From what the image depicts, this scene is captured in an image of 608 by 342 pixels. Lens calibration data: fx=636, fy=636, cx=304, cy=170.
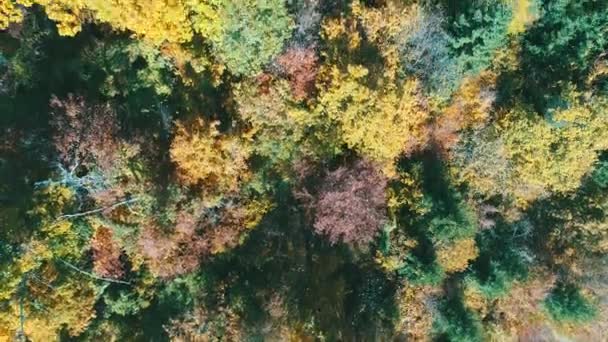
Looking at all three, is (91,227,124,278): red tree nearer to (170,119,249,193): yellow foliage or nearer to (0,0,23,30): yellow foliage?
(170,119,249,193): yellow foliage

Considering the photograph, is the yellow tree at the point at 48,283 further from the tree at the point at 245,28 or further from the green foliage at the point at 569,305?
the green foliage at the point at 569,305

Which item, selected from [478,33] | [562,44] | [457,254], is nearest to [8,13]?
[478,33]

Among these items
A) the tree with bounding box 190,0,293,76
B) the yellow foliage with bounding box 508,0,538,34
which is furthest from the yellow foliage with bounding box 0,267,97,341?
the yellow foliage with bounding box 508,0,538,34

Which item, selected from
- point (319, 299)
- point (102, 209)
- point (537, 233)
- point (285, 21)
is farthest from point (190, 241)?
point (537, 233)

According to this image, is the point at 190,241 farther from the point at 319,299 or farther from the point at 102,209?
the point at 319,299

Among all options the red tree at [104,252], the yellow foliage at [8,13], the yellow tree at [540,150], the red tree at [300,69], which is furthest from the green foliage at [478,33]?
the yellow foliage at [8,13]

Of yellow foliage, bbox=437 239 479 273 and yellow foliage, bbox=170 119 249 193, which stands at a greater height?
yellow foliage, bbox=170 119 249 193

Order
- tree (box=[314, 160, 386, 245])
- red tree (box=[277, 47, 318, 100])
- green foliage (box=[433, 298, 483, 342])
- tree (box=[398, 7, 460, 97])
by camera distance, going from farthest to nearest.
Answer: green foliage (box=[433, 298, 483, 342])
tree (box=[398, 7, 460, 97])
tree (box=[314, 160, 386, 245])
red tree (box=[277, 47, 318, 100])
